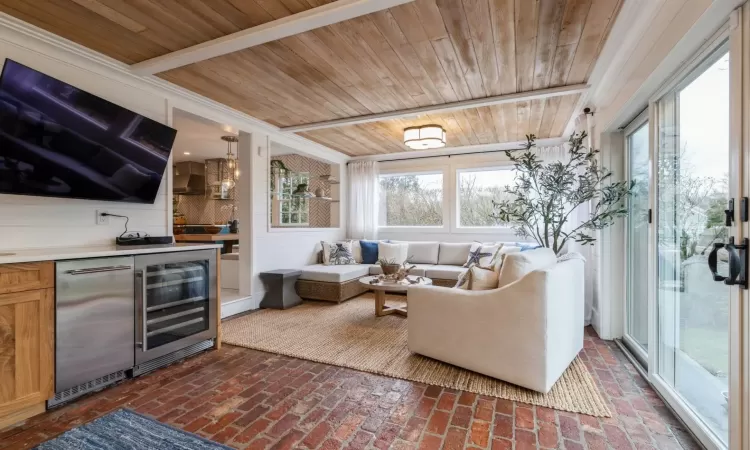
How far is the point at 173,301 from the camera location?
2645 millimetres

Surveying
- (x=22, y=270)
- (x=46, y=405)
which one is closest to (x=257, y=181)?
(x=22, y=270)

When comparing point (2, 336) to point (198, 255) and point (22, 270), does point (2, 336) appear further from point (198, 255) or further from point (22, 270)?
point (198, 255)

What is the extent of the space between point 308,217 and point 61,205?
432 centimetres

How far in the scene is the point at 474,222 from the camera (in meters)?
5.73

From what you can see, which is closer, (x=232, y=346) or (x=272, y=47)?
(x=272, y=47)

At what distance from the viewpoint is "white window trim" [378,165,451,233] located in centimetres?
586

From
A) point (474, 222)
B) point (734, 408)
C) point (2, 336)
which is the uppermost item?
point (474, 222)

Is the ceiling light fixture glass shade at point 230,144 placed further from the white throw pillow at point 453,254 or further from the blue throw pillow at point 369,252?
the white throw pillow at point 453,254

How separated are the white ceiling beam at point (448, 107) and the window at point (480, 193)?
2.28 m

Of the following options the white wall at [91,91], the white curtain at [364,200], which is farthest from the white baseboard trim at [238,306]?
the white curtain at [364,200]

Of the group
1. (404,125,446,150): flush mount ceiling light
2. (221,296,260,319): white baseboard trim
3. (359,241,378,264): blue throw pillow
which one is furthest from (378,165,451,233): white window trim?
(221,296,260,319): white baseboard trim

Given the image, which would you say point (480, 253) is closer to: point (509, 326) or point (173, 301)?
point (509, 326)

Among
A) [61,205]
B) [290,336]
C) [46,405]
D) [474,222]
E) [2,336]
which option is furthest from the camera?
[474,222]

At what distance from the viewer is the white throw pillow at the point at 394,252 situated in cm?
528
